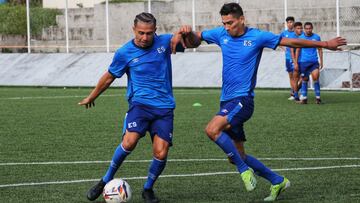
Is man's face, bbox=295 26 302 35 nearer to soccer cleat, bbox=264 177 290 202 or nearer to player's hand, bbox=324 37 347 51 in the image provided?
player's hand, bbox=324 37 347 51

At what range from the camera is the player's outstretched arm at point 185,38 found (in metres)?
10.2

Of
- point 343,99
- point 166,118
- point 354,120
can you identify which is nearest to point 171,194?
point 166,118

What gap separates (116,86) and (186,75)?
261cm

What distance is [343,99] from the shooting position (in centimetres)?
2538

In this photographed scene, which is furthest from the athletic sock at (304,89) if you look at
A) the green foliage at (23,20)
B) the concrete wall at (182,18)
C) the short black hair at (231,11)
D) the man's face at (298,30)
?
the green foliage at (23,20)

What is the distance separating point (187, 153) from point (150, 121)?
3813 mm

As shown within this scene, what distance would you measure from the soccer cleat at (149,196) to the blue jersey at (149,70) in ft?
2.82

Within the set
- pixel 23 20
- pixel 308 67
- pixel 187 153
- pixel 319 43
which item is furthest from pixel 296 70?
pixel 23 20

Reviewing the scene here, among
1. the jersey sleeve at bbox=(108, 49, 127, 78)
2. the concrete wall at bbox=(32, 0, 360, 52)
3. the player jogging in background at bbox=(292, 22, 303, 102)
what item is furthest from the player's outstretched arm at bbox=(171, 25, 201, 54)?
the concrete wall at bbox=(32, 0, 360, 52)

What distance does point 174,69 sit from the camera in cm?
3422

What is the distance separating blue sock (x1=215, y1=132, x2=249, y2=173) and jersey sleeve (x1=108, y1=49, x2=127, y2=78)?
1184 millimetres

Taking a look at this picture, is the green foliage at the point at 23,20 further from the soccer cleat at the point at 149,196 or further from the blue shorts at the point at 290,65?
the soccer cleat at the point at 149,196

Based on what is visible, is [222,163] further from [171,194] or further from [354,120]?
[354,120]

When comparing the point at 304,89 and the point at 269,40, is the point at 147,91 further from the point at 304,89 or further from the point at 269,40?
the point at 304,89
